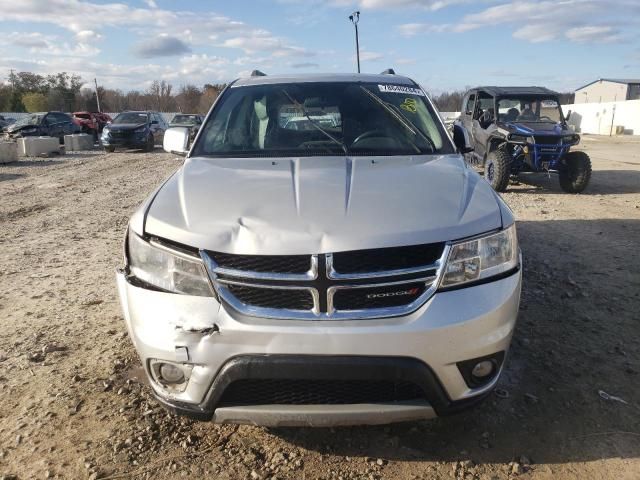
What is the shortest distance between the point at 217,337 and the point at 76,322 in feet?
7.62

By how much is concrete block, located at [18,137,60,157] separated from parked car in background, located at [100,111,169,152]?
1.89m

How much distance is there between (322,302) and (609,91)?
74.3 meters

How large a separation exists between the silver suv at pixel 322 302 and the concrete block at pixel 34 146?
18161mm

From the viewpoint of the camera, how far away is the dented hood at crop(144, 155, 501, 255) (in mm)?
2072

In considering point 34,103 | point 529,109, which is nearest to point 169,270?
point 529,109

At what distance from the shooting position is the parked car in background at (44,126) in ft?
68.1

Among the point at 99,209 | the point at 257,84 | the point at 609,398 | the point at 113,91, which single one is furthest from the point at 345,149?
the point at 113,91

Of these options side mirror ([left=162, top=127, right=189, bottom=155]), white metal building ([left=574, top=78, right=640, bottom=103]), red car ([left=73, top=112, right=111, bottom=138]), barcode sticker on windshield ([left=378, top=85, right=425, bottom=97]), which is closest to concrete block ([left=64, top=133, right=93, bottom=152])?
red car ([left=73, top=112, right=111, bottom=138])

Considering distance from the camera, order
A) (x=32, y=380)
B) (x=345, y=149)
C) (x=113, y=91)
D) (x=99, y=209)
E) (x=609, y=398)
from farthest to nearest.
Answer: (x=113, y=91)
(x=99, y=209)
(x=345, y=149)
(x=32, y=380)
(x=609, y=398)

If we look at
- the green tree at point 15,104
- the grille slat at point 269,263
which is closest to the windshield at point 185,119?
the grille slat at point 269,263

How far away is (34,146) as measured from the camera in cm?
1783

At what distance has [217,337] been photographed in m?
2.03

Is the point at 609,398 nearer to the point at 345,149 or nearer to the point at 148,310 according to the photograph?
the point at 345,149

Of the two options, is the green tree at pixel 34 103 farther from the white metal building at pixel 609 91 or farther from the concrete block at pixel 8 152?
the white metal building at pixel 609 91
